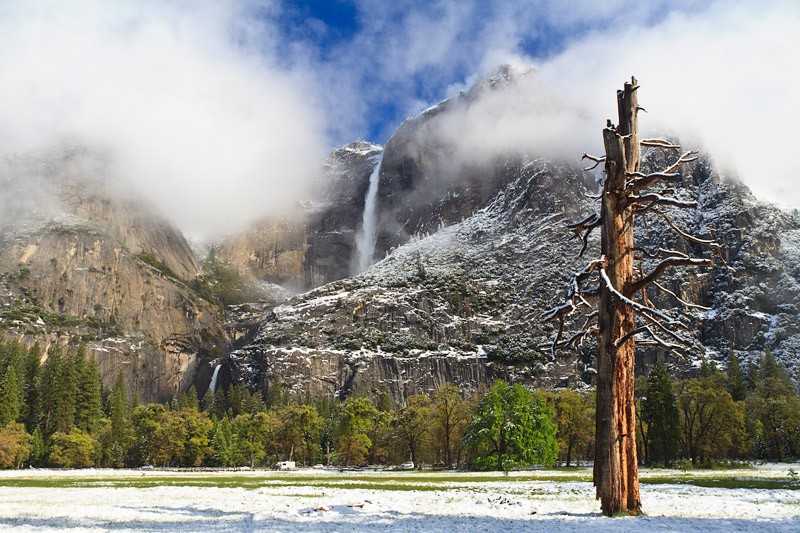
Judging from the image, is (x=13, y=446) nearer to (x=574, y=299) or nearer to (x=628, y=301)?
(x=574, y=299)

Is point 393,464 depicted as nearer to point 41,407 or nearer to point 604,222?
point 41,407

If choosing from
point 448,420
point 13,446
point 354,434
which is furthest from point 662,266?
point 13,446

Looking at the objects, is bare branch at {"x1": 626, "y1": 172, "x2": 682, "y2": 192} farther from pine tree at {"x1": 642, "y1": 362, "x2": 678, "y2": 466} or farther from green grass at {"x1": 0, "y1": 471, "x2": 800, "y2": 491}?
pine tree at {"x1": 642, "y1": 362, "x2": 678, "y2": 466}

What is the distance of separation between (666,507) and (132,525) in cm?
1659

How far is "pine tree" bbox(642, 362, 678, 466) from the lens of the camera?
82.9 metres

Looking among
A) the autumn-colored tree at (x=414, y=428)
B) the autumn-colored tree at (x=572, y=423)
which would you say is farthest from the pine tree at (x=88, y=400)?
the autumn-colored tree at (x=572, y=423)

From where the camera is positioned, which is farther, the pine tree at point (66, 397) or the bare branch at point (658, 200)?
the pine tree at point (66, 397)

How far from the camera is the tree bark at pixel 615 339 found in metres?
18.3

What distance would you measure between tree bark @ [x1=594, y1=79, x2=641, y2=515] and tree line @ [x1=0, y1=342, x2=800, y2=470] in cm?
5596

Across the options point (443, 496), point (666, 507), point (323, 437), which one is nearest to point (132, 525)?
point (443, 496)

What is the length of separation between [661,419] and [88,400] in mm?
111456

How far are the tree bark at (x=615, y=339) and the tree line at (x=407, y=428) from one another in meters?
56.0

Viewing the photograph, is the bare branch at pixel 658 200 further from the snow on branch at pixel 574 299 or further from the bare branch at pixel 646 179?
the snow on branch at pixel 574 299

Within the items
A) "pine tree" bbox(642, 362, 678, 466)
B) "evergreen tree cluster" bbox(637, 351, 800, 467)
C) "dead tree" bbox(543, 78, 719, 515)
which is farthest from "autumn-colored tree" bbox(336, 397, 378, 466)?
"dead tree" bbox(543, 78, 719, 515)
